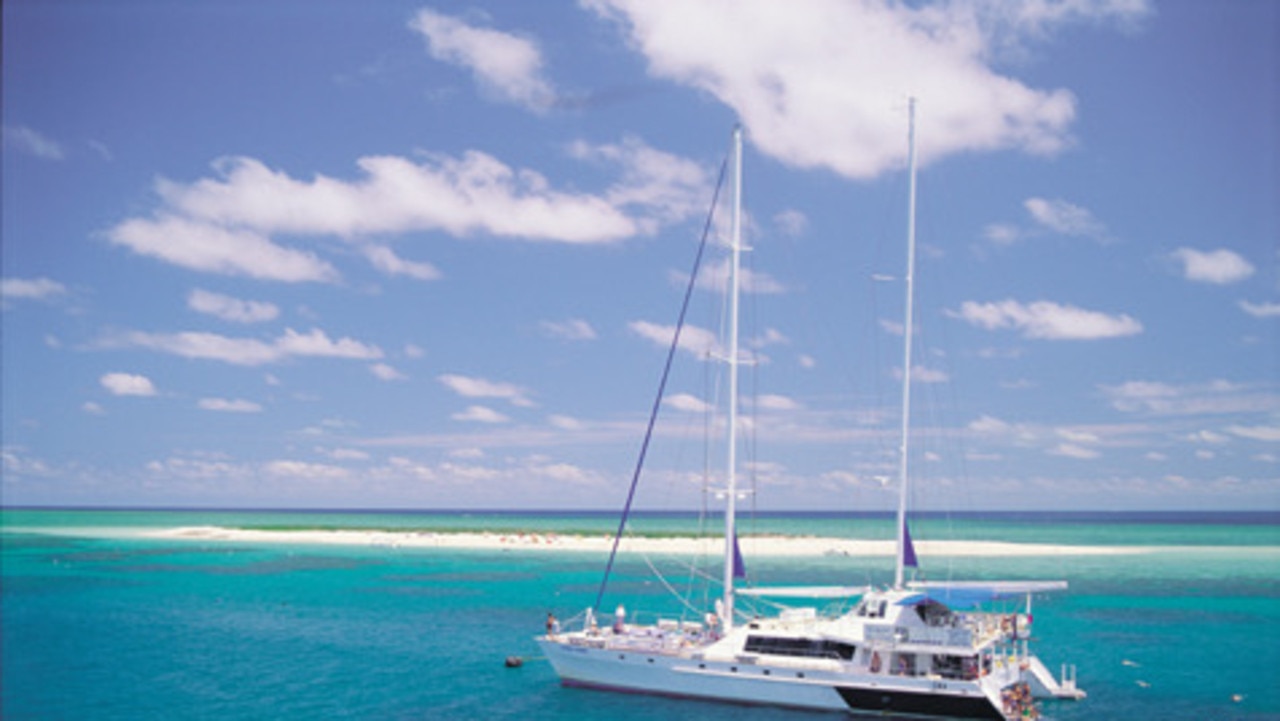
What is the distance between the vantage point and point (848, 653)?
3331 centimetres

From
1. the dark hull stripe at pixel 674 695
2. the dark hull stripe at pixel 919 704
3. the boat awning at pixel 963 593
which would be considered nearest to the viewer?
the dark hull stripe at pixel 919 704

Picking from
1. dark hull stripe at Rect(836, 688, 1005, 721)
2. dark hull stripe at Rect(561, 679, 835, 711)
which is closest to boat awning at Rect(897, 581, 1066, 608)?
dark hull stripe at Rect(836, 688, 1005, 721)

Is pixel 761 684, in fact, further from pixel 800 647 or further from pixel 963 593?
pixel 963 593

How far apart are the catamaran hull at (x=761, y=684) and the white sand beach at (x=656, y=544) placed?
6412 cm

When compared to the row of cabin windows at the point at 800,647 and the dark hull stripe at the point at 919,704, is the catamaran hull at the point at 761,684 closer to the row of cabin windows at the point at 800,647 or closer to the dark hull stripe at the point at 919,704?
the dark hull stripe at the point at 919,704

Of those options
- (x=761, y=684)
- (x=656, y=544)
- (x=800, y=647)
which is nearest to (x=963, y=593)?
(x=800, y=647)

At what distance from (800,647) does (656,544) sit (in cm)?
8541

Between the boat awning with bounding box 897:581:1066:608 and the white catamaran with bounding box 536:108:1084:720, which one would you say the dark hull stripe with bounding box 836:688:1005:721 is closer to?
the white catamaran with bounding box 536:108:1084:720

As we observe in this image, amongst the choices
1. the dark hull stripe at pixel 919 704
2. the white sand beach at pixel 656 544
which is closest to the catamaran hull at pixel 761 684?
the dark hull stripe at pixel 919 704

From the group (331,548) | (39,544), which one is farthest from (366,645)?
(39,544)

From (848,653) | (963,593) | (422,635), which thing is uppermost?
(963,593)

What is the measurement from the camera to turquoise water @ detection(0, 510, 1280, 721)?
34.2m

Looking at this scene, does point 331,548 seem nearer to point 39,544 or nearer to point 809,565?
point 39,544

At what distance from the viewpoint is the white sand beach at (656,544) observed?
110 m
